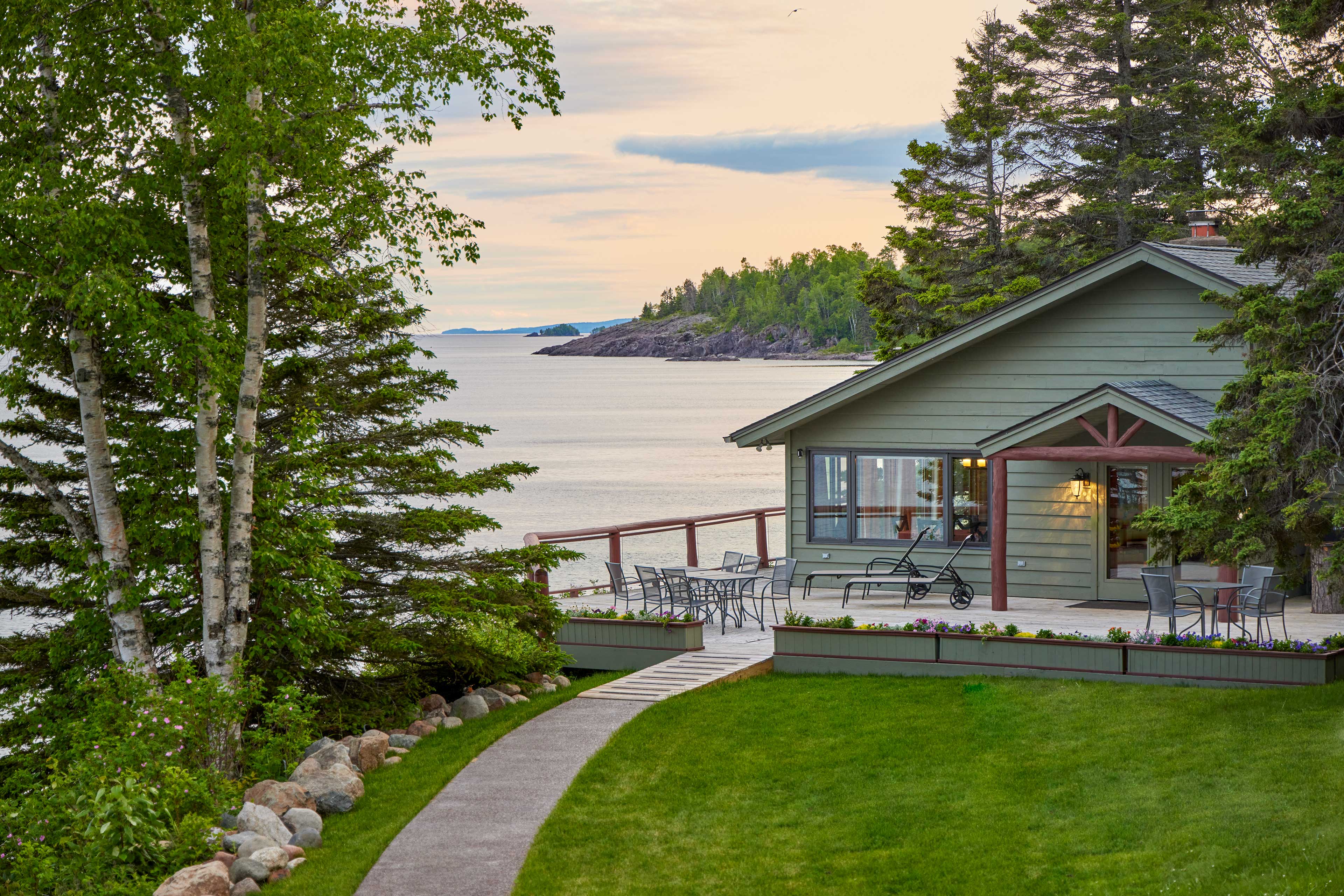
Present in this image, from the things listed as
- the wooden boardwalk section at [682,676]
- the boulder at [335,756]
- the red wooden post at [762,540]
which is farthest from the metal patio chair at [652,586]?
the boulder at [335,756]

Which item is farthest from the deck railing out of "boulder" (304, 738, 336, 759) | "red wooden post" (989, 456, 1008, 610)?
"red wooden post" (989, 456, 1008, 610)

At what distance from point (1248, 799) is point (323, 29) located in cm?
803

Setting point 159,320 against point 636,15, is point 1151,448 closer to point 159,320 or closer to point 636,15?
point 159,320

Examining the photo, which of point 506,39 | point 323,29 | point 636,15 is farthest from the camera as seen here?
point 636,15

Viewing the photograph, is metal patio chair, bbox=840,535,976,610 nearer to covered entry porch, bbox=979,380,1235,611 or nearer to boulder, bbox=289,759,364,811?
covered entry porch, bbox=979,380,1235,611

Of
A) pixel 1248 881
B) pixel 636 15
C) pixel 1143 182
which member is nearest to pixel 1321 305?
pixel 1248 881

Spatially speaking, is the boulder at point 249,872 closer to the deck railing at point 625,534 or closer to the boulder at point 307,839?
the boulder at point 307,839

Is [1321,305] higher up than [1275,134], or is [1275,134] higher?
[1275,134]

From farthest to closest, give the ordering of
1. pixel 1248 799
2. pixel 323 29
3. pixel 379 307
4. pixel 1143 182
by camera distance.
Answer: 1. pixel 1143 182
2. pixel 379 307
3. pixel 323 29
4. pixel 1248 799

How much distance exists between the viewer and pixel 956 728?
9531 millimetres

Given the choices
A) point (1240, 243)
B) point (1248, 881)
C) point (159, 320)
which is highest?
point (1240, 243)

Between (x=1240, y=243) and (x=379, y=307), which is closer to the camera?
(x=1240, y=243)

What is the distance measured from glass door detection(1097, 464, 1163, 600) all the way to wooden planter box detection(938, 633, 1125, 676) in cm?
434

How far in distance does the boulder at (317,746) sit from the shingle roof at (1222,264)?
10.3 meters
